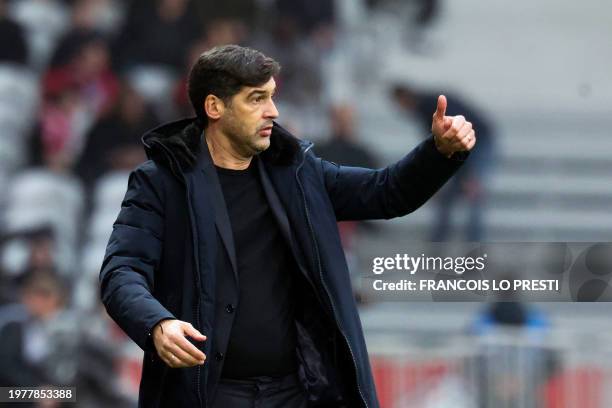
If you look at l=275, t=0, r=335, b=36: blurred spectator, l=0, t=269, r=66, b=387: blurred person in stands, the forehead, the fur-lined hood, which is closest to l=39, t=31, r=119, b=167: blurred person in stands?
l=0, t=269, r=66, b=387: blurred person in stands

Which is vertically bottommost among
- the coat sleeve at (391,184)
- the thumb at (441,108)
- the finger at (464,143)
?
the coat sleeve at (391,184)

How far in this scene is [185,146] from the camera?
3699 millimetres

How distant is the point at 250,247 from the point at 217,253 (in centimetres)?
12

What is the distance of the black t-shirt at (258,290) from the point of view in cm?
361

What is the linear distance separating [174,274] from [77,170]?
140 inches

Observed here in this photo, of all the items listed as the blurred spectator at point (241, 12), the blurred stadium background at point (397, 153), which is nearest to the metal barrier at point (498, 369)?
the blurred stadium background at point (397, 153)

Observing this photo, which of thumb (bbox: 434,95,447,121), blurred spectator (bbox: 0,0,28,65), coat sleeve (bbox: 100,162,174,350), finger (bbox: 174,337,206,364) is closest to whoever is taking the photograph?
finger (bbox: 174,337,206,364)

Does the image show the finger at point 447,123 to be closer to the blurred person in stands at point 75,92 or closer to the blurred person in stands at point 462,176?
the blurred person in stands at point 462,176

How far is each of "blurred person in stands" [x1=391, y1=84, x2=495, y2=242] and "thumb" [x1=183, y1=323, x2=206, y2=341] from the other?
11.8 feet

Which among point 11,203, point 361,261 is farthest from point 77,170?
point 361,261

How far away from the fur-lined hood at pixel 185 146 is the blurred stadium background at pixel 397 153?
2983 millimetres

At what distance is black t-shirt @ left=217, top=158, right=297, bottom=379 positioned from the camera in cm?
361

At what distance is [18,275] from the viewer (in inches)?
277

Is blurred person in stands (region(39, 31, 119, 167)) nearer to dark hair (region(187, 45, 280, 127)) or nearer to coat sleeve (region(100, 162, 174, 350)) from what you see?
dark hair (region(187, 45, 280, 127))
